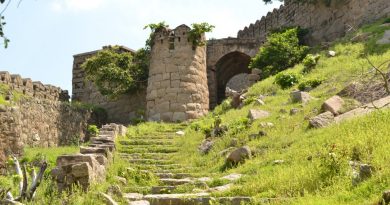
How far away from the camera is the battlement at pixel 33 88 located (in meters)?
18.9

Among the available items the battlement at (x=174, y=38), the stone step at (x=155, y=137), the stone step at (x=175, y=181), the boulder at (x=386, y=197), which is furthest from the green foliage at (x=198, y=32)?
the boulder at (x=386, y=197)

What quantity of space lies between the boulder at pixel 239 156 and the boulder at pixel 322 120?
1556 millimetres

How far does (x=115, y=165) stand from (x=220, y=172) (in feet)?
7.19

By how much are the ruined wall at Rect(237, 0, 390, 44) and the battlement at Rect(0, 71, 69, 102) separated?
8762mm

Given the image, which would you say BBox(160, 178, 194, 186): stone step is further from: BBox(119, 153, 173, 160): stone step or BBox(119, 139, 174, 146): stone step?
BBox(119, 139, 174, 146): stone step

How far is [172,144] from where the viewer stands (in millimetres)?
15594

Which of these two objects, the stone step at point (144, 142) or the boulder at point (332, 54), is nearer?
the stone step at point (144, 142)

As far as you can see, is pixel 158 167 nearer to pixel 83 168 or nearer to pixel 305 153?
pixel 83 168

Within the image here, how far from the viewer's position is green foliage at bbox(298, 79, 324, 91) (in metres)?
17.4

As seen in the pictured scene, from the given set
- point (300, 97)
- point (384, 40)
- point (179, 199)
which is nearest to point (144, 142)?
point (300, 97)

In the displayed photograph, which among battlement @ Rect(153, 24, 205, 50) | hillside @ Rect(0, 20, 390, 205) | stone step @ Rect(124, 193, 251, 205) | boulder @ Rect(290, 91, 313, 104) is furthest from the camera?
battlement @ Rect(153, 24, 205, 50)

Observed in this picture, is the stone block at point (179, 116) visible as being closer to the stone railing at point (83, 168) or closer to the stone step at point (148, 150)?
the stone step at point (148, 150)

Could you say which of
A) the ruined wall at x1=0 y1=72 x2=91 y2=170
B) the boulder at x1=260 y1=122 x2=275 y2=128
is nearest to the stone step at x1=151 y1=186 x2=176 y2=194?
the boulder at x1=260 y1=122 x2=275 y2=128

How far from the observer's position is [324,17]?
25.5 m
